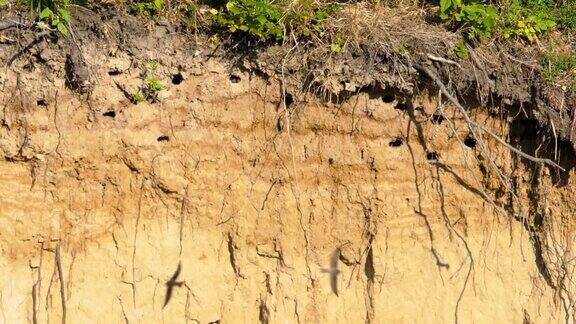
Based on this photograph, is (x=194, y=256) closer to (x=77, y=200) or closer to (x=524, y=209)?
(x=77, y=200)

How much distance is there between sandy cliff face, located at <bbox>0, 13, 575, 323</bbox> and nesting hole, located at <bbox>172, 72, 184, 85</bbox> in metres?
0.03

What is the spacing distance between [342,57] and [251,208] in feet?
3.38

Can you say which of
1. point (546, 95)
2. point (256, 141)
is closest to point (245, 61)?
point (256, 141)

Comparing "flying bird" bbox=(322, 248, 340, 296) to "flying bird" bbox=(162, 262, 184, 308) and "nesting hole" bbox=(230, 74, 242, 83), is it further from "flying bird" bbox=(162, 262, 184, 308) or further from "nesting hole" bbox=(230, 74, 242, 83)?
"nesting hole" bbox=(230, 74, 242, 83)

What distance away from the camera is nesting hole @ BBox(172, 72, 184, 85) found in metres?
4.74

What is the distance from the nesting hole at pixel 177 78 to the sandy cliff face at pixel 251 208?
1.1 inches

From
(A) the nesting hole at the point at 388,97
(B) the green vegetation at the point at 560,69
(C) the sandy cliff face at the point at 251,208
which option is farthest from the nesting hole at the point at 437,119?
(B) the green vegetation at the point at 560,69

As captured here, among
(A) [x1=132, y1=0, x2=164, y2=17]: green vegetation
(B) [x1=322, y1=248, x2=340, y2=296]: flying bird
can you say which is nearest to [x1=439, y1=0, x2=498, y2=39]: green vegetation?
(B) [x1=322, y1=248, x2=340, y2=296]: flying bird

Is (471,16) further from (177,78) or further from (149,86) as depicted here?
(149,86)

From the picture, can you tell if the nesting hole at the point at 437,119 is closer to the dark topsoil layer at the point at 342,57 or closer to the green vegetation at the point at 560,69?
the dark topsoil layer at the point at 342,57

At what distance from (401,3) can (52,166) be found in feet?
7.80

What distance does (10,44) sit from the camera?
14.7 ft

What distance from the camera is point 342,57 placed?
486 cm

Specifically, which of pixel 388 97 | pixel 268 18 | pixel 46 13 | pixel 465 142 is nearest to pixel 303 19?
pixel 268 18
